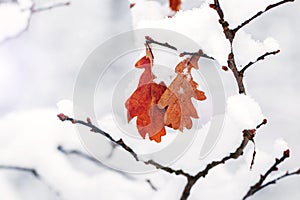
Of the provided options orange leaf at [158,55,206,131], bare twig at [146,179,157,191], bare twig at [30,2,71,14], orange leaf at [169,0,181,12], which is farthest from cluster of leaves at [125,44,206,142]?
bare twig at [30,2,71,14]

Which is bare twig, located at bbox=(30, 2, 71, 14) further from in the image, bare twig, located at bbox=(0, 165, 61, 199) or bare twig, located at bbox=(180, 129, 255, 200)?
bare twig, located at bbox=(180, 129, 255, 200)

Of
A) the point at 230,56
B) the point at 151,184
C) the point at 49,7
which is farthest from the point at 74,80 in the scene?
the point at 230,56

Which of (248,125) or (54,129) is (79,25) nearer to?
(54,129)

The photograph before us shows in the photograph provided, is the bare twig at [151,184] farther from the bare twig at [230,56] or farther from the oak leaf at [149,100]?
the bare twig at [230,56]

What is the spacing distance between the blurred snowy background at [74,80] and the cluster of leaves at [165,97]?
0.06 m

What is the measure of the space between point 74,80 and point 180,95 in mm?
431

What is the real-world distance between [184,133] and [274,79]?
0.30m

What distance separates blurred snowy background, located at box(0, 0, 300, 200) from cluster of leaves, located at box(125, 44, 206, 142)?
0.06 meters

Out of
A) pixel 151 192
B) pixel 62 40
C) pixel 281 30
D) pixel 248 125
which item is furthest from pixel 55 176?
pixel 281 30

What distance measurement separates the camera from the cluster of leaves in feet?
2.66

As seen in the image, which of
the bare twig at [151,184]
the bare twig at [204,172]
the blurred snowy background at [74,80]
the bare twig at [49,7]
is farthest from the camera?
the bare twig at [49,7]

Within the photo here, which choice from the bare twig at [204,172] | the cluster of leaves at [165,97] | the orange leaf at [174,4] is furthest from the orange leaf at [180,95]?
the orange leaf at [174,4]

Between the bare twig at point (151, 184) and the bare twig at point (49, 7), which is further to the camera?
the bare twig at point (49, 7)

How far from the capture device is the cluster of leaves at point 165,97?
2.66 feet
